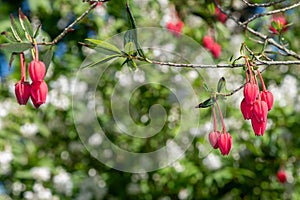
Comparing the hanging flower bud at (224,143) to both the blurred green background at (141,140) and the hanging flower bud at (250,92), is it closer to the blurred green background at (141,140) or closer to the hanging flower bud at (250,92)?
the hanging flower bud at (250,92)

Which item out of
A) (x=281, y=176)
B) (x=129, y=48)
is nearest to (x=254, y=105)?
(x=129, y=48)

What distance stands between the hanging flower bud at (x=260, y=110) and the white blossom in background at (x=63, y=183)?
2.41 metres

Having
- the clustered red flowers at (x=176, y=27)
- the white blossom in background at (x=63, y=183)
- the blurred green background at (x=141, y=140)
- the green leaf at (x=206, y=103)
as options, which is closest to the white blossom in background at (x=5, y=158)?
the blurred green background at (x=141, y=140)

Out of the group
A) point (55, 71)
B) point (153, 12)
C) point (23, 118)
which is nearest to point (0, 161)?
point (23, 118)

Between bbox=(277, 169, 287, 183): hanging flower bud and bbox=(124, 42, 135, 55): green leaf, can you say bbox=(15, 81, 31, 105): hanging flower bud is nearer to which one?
bbox=(124, 42, 135, 55): green leaf

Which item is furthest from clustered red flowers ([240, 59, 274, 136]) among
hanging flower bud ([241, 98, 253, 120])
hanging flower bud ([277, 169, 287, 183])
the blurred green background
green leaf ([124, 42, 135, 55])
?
hanging flower bud ([277, 169, 287, 183])

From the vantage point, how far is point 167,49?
10.1 ft

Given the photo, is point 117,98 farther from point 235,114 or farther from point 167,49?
point 235,114

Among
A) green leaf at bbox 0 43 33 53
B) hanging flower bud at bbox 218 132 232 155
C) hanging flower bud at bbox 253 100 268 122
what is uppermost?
green leaf at bbox 0 43 33 53

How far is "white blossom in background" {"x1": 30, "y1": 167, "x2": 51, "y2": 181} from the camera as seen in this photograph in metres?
3.37

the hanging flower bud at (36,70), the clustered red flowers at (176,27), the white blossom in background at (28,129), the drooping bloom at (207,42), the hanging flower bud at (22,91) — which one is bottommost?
the white blossom in background at (28,129)

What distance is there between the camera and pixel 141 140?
337cm

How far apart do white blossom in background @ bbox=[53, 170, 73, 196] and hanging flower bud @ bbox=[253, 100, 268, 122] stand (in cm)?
241

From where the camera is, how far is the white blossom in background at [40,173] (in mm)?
3365
